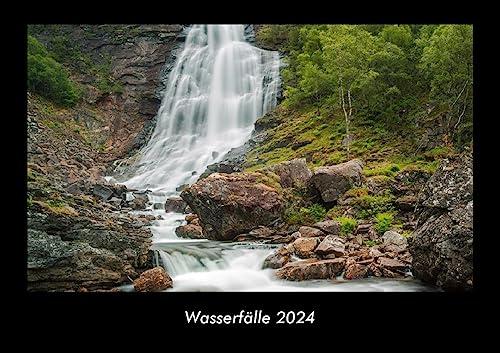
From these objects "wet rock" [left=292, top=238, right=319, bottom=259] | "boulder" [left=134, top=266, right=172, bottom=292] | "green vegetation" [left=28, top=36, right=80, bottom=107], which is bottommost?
"boulder" [left=134, top=266, right=172, bottom=292]

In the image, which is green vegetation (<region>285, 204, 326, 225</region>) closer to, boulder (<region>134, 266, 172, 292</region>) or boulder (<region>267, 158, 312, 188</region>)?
boulder (<region>267, 158, 312, 188</region>)

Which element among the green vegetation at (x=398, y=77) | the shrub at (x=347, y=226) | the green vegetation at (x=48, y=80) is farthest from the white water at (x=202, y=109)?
the green vegetation at (x=398, y=77)

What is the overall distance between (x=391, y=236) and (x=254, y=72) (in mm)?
21076

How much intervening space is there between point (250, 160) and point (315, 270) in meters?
12.0

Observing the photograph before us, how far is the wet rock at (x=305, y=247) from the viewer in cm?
862

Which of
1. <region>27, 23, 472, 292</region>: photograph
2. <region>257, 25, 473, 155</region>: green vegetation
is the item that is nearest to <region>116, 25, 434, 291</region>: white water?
<region>27, 23, 472, 292</region>: photograph

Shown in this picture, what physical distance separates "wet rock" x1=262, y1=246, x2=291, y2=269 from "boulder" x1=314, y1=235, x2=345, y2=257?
608 millimetres

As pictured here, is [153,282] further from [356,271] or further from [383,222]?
[383,222]

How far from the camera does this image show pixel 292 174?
1248cm

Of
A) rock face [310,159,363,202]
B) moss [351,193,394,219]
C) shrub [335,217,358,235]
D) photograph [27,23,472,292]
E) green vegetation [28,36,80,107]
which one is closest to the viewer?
photograph [27,23,472,292]

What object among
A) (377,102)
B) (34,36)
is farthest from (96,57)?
(377,102)

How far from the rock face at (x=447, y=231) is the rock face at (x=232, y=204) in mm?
4654

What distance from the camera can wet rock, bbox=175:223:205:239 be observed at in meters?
12.2

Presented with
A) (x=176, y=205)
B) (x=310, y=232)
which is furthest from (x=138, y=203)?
(x=310, y=232)
